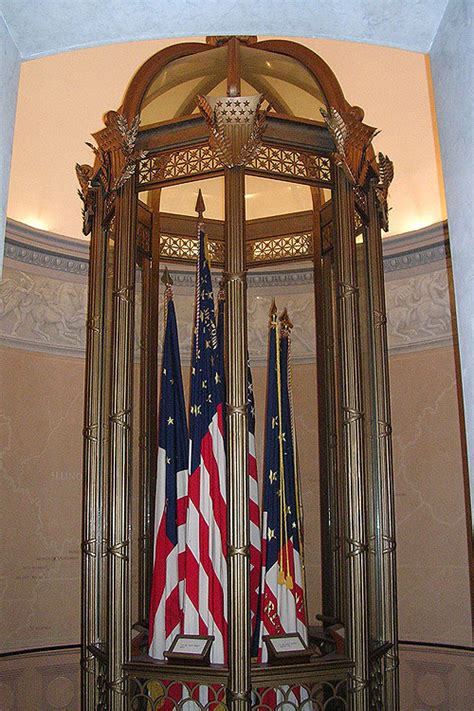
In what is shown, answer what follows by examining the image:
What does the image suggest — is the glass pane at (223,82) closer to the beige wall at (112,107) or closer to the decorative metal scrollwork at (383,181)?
the decorative metal scrollwork at (383,181)

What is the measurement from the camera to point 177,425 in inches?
138

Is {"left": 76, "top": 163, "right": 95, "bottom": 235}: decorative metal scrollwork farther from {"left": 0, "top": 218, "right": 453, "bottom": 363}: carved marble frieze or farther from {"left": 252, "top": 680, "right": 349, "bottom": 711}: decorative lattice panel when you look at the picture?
{"left": 252, "top": 680, "right": 349, "bottom": 711}: decorative lattice panel

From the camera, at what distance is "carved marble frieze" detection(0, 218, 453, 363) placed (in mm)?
4746

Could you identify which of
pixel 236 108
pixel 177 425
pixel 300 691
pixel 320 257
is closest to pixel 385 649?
pixel 300 691

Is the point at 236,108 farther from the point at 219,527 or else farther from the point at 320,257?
the point at 219,527

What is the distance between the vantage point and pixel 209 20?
1749 millimetres

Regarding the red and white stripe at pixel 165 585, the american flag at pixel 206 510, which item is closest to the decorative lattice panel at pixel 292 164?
the american flag at pixel 206 510

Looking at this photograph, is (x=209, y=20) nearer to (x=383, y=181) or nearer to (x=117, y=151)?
(x=117, y=151)

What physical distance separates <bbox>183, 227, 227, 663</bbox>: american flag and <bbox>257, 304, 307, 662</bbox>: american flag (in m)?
0.23

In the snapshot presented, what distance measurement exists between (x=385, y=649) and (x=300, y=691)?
40cm

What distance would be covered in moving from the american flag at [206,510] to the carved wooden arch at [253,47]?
1.13 meters

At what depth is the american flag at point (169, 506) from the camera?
321 centimetres

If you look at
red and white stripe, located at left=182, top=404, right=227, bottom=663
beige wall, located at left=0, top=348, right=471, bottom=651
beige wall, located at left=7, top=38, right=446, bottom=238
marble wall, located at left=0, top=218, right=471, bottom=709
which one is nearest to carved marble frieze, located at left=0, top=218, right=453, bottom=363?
marble wall, located at left=0, top=218, right=471, bottom=709

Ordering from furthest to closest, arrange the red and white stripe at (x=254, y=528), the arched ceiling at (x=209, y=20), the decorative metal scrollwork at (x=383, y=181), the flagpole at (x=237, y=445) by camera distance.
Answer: the decorative metal scrollwork at (x=383, y=181)
the red and white stripe at (x=254, y=528)
the flagpole at (x=237, y=445)
the arched ceiling at (x=209, y=20)
